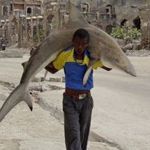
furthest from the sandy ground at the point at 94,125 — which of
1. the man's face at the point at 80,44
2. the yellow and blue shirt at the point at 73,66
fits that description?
the man's face at the point at 80,44

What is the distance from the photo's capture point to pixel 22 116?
10820 mm

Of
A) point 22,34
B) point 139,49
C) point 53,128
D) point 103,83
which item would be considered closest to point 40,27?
point 22,34

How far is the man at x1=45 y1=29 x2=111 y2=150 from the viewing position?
17.5ft

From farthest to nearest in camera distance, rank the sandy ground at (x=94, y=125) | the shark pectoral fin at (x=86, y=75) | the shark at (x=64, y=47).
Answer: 1. the sandy ground at (x=94, y=125)
2. the shark pectoral fin at (x=86, y=75)
3. the shark at (x=64, y=47)

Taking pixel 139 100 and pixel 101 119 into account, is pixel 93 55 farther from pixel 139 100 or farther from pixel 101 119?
pixel 139 100

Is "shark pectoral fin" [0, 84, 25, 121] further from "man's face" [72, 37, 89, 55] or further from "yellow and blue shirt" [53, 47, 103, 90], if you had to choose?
"man's face" [72, 37, 89, 55]

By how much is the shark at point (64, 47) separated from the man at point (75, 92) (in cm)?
10

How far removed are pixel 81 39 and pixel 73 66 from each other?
14.8 inches

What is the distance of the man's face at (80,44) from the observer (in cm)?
518

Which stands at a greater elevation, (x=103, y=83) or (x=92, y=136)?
(x=92, y=136)

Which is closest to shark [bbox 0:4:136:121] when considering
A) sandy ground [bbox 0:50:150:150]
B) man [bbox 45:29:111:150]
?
man [bbox 45:29:111:150]

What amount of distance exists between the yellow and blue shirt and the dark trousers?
14 cm

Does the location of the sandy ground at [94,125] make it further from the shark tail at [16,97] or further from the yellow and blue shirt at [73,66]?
the shark tail at [16,97]

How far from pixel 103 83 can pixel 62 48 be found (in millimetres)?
16828
